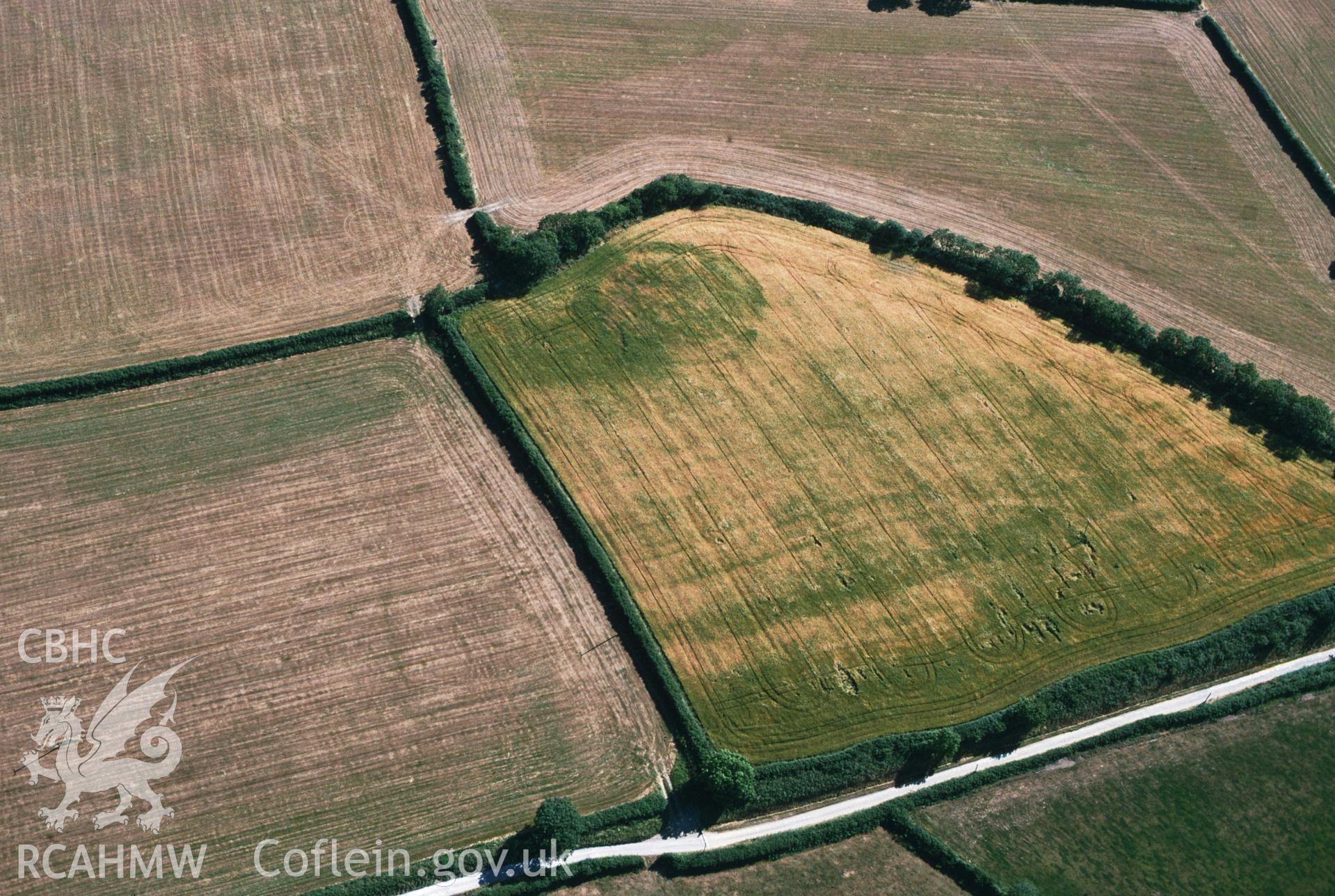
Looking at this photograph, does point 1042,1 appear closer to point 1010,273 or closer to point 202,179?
point 1010,273

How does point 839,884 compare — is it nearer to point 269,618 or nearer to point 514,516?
point 514,516

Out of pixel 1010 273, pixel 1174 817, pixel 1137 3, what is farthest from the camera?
pixel 1137 3

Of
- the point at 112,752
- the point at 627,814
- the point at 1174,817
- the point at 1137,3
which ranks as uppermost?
the point at 1137,3

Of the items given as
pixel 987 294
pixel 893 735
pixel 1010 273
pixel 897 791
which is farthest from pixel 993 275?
pixel 897 791

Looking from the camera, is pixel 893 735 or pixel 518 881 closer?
pixel 518 881

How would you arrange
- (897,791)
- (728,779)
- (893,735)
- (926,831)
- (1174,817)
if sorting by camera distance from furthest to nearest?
(893,735), (897,791), (1174,817), (926,831), (728,779)

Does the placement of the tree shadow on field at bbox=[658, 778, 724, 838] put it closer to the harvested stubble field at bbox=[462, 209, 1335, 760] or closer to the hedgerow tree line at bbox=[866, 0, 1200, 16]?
the harvested stubble field at bbox=[462, 209, 1335, 760]

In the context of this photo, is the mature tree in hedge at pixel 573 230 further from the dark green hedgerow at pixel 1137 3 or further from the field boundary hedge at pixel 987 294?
the dark green hedgerow at pixel 1137 3

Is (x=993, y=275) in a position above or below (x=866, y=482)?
above
